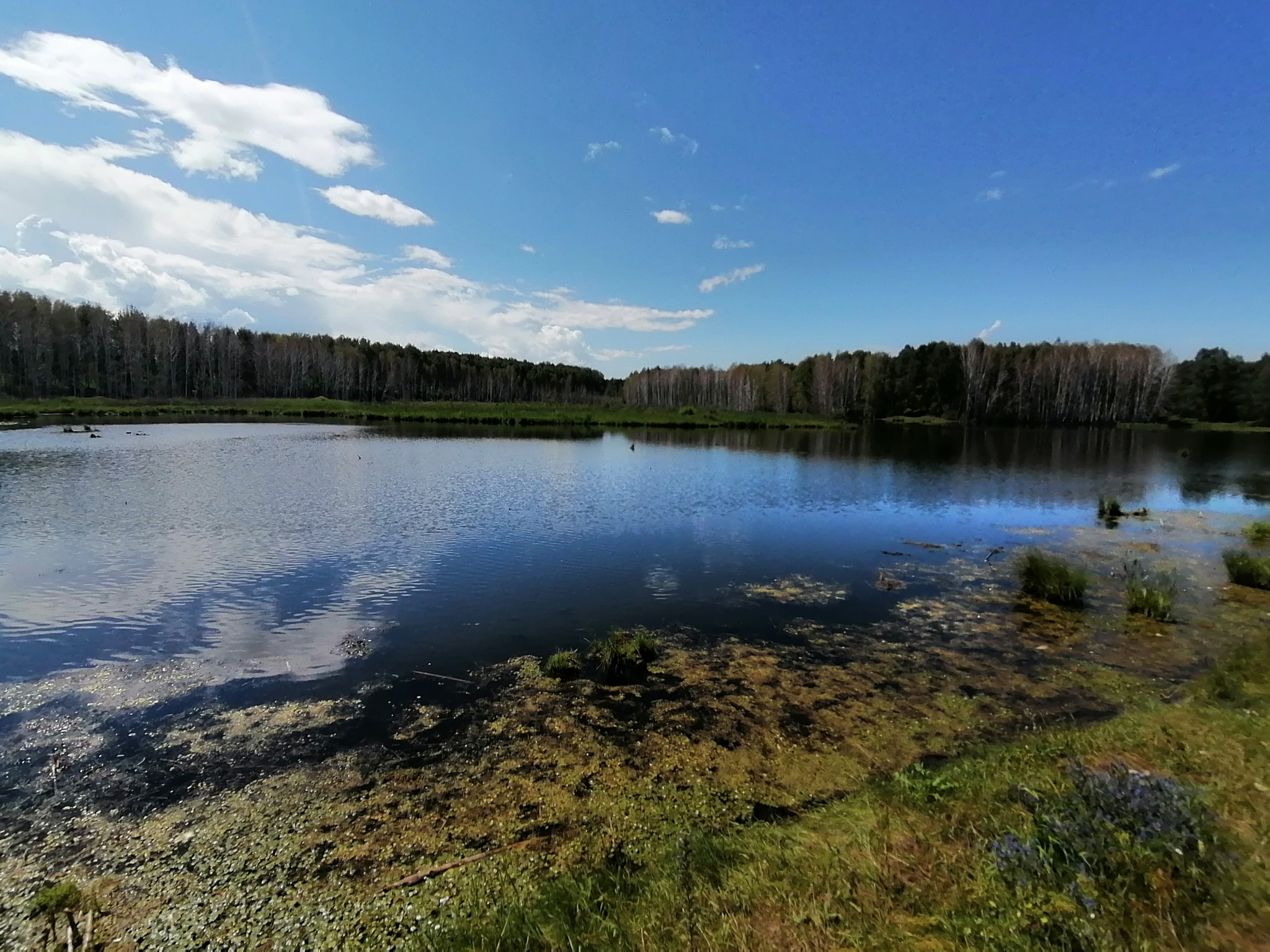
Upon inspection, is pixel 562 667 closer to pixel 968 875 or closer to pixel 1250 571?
pixel 968 875

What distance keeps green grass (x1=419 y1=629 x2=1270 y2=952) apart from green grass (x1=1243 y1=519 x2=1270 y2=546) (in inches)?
775

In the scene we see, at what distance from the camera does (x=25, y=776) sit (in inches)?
265

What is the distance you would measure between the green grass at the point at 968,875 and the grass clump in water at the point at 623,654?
386cm

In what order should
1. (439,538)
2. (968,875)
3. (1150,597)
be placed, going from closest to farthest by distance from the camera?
1. (968,875)
2. (1150,597)
3. (439,538)

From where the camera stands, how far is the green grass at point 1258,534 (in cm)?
1991

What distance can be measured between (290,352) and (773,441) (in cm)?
10148

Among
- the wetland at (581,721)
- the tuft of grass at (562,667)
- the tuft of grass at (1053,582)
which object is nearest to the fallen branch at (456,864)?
the wetland at (581,721)

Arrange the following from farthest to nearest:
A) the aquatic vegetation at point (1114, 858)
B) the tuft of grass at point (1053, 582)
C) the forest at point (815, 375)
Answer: the forest at point (815, 375), the tuft of grass at point (1053, 582), the aquatic vegetation at point (1114, 858)

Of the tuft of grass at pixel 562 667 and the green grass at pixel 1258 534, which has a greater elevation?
the green grass at pixel 1258 534

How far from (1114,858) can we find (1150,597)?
37.6 ft

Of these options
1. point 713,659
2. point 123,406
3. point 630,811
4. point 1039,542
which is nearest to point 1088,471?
point 1039,542

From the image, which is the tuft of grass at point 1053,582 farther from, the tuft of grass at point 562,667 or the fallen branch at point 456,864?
the fallen branch at point 456,864

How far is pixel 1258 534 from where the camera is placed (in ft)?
67.5

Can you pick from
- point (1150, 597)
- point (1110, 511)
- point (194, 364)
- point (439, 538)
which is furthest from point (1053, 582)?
point (194, 364)
